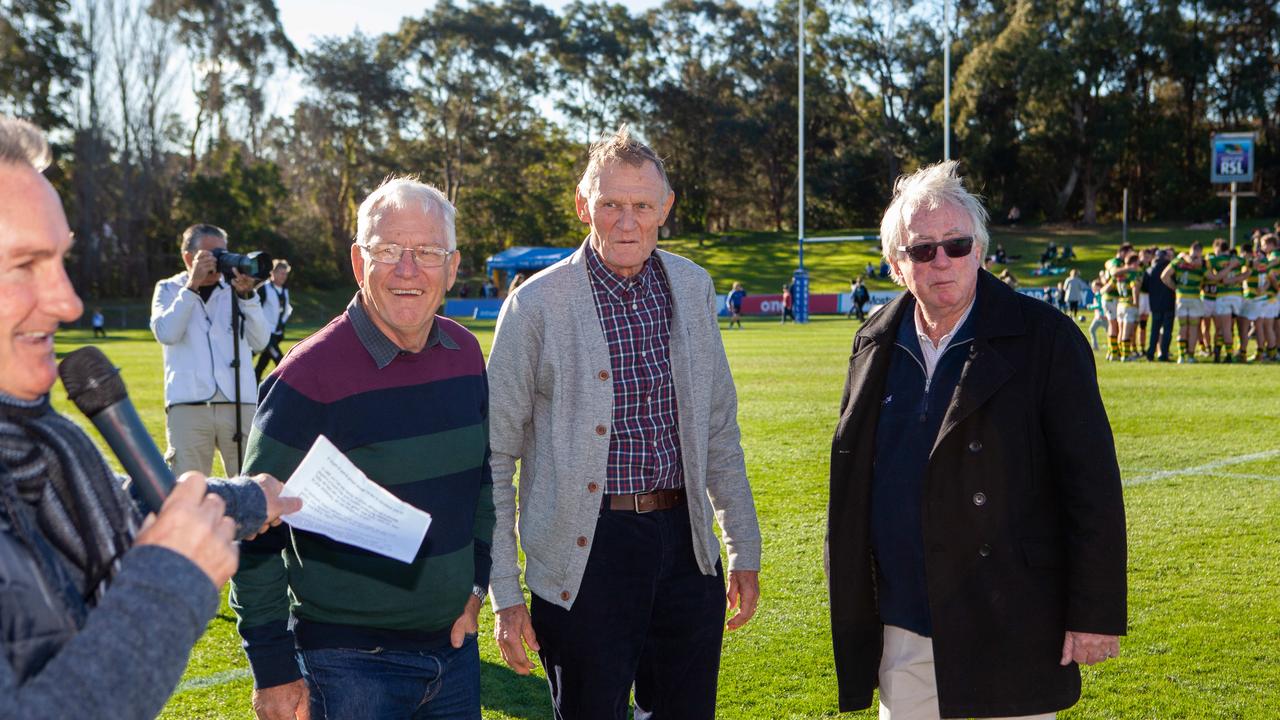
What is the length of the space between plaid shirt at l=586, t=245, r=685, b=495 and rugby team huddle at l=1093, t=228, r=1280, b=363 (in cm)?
1664

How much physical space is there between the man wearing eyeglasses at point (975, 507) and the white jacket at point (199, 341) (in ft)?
15.8

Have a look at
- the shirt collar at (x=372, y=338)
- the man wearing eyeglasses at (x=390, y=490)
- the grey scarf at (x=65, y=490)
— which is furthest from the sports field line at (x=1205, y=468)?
the grey scarf at (x=65, y=490)

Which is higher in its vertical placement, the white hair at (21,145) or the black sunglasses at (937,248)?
the white hair at (21,145)

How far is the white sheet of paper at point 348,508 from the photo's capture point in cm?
192

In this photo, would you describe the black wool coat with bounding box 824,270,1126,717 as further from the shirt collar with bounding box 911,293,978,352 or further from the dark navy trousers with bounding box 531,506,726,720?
the dark navy trousers with bounding box 531,506,726,720

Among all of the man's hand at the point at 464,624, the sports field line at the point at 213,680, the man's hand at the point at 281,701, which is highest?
the man's hand at the point at 464,624

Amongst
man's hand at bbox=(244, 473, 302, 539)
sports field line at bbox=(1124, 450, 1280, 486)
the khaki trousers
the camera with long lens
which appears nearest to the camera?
man's hand at bbox=(244, 473, 302, 539)

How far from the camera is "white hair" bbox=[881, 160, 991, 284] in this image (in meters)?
3.10

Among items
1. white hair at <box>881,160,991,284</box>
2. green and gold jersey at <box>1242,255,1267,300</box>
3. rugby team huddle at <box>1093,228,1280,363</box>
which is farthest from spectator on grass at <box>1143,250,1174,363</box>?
white hair at <box>881,160,991,284</box>

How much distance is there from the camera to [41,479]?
132cm

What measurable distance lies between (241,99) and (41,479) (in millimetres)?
66144

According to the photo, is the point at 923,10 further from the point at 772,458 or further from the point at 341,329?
the point at 341,329

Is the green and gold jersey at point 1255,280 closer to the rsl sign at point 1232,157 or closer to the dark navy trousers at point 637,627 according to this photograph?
the dark navy trousers at point 637,627

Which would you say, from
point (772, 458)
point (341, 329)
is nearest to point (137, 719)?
point (341, 329)
